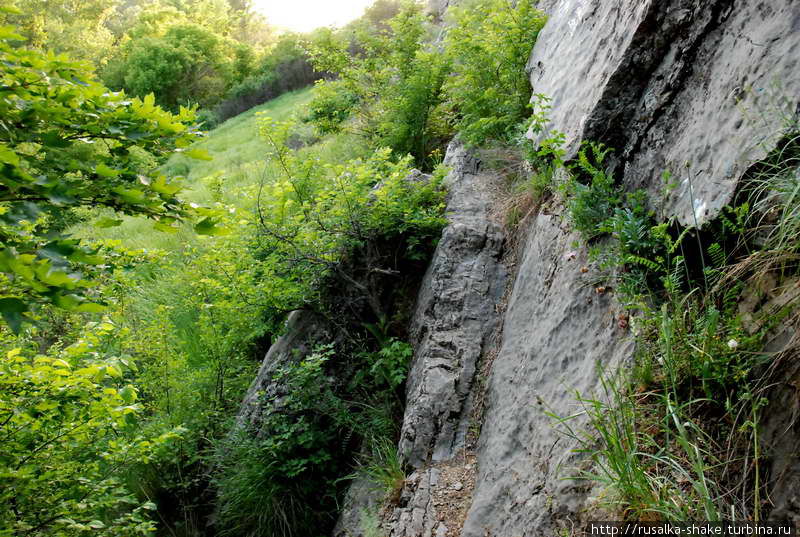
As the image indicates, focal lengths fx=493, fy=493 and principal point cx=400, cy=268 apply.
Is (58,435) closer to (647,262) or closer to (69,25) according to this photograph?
(647,262)

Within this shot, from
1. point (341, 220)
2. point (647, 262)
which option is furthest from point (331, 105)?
point (647, 262)

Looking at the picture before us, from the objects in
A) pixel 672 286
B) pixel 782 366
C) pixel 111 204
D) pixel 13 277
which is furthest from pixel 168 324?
pixel 782 366

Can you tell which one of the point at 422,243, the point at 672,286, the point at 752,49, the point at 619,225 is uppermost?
the point at 752,49

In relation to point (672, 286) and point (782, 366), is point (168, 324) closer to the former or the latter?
point (672, 286)

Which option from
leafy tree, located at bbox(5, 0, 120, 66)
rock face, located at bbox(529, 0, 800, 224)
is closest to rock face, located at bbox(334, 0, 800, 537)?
rock face, located at bbox(529, 0, 800, 224)

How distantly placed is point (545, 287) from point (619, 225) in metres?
1.02

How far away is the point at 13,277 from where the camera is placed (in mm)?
1356

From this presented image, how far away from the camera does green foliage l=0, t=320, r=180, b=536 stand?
9.09 feet

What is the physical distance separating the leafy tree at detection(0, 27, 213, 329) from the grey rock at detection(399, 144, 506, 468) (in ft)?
8.57

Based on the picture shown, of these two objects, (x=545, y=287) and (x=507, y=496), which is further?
(x=545, y=287)

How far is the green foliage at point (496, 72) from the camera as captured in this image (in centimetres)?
564

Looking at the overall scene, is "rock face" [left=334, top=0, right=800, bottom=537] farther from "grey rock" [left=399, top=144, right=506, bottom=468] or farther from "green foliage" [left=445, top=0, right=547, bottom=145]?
"green foliage" [left=445, top=0, right=547, bottom=145]

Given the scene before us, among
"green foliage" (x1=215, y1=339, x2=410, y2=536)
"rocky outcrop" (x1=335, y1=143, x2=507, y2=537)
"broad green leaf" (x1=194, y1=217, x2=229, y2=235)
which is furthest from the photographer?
"green foliage" (x1=215, y1=339, x2=410, y2=536)

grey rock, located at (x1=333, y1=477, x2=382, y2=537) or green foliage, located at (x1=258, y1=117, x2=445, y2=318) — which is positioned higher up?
green foliage, located at (x1=258, y1=117, x2=445, y2=318)
